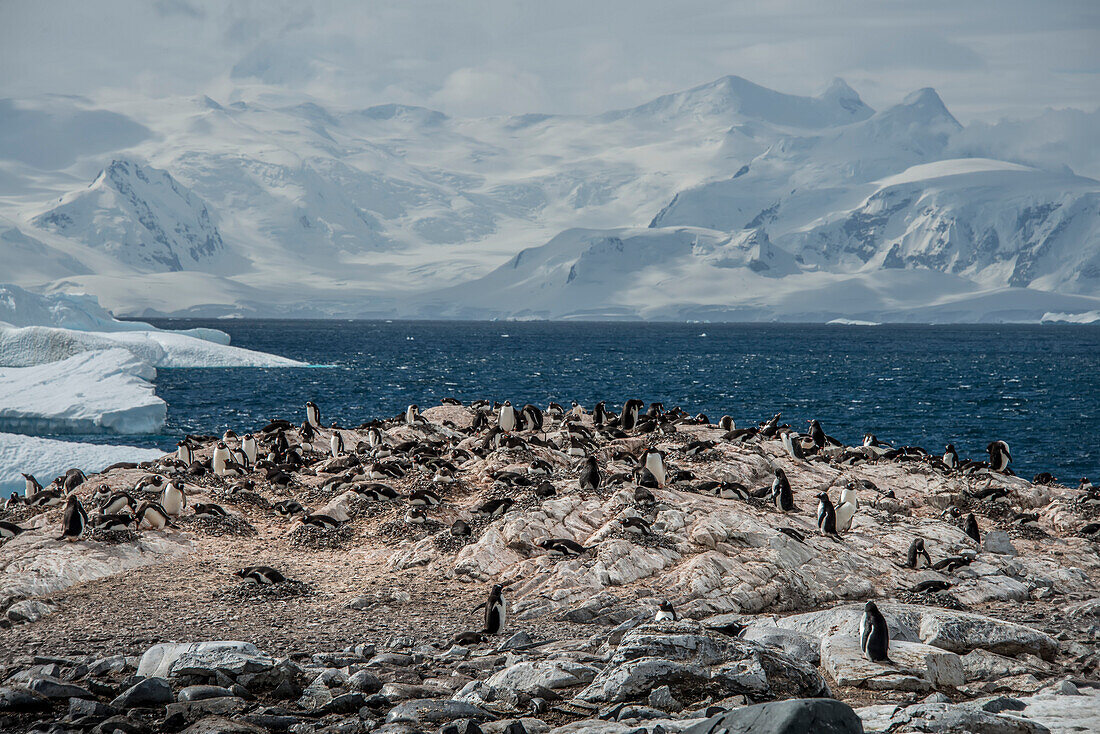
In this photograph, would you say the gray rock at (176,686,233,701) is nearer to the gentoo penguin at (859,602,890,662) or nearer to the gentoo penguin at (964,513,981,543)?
the gentoo penguin at (859,602,890,662)

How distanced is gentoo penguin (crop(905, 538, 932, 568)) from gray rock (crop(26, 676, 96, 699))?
12476 millimetres

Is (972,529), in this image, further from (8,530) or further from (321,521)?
(8,530)

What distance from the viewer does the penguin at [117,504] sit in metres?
16.6

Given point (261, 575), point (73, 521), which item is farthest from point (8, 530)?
point (261, 575)

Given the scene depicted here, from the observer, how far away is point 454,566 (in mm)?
14992

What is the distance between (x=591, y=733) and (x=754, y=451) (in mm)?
14152

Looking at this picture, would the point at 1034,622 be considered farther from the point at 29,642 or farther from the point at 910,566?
the point at 29,642

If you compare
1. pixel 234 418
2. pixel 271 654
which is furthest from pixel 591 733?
pixel 234 418

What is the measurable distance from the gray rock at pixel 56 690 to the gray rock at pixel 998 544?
1500 centimetres

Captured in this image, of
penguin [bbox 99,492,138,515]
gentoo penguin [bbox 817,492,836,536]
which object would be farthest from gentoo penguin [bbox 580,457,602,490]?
penguin [bbox 99,492,138,515]

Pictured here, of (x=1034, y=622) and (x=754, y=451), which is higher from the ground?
(x=754, y=451)

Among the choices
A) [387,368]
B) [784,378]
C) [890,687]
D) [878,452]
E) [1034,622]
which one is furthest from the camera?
[387,368]

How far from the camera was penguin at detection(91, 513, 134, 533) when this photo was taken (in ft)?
51.0

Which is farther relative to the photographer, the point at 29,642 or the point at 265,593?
the point at 265,593
